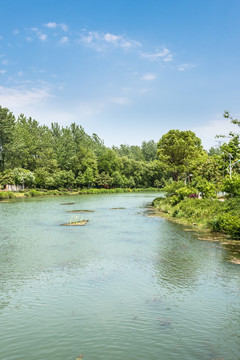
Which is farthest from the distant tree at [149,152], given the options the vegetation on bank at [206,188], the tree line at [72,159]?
the vegetation on bank at [206,188]

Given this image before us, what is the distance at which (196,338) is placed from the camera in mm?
7941

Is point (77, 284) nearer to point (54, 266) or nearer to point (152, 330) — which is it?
point (54, 266)

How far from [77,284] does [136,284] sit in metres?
2.36

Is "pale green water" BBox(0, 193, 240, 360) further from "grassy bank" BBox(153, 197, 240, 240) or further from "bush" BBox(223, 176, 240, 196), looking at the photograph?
"bush" BBox(223, 176, 240, 196)

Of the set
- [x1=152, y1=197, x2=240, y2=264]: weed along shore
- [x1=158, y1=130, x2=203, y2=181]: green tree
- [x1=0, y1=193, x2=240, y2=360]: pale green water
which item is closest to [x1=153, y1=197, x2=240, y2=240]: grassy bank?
[x1=152, y1=197, x2=240, y2=264]: weed along shore

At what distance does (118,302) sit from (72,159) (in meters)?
97.7

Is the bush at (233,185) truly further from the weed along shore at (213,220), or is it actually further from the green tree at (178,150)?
the green tree at (178,150)

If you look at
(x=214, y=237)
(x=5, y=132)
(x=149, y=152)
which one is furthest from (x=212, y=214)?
(x=149, y=152)

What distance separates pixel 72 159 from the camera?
4173 inches

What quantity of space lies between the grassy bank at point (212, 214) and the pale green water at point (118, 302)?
1.95 meters

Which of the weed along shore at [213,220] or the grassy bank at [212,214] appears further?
the grassy bank at [212,214]

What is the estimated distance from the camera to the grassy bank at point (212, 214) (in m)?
20.0

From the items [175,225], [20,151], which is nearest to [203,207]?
[175,225]

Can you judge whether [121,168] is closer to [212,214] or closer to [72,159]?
[72,159]
